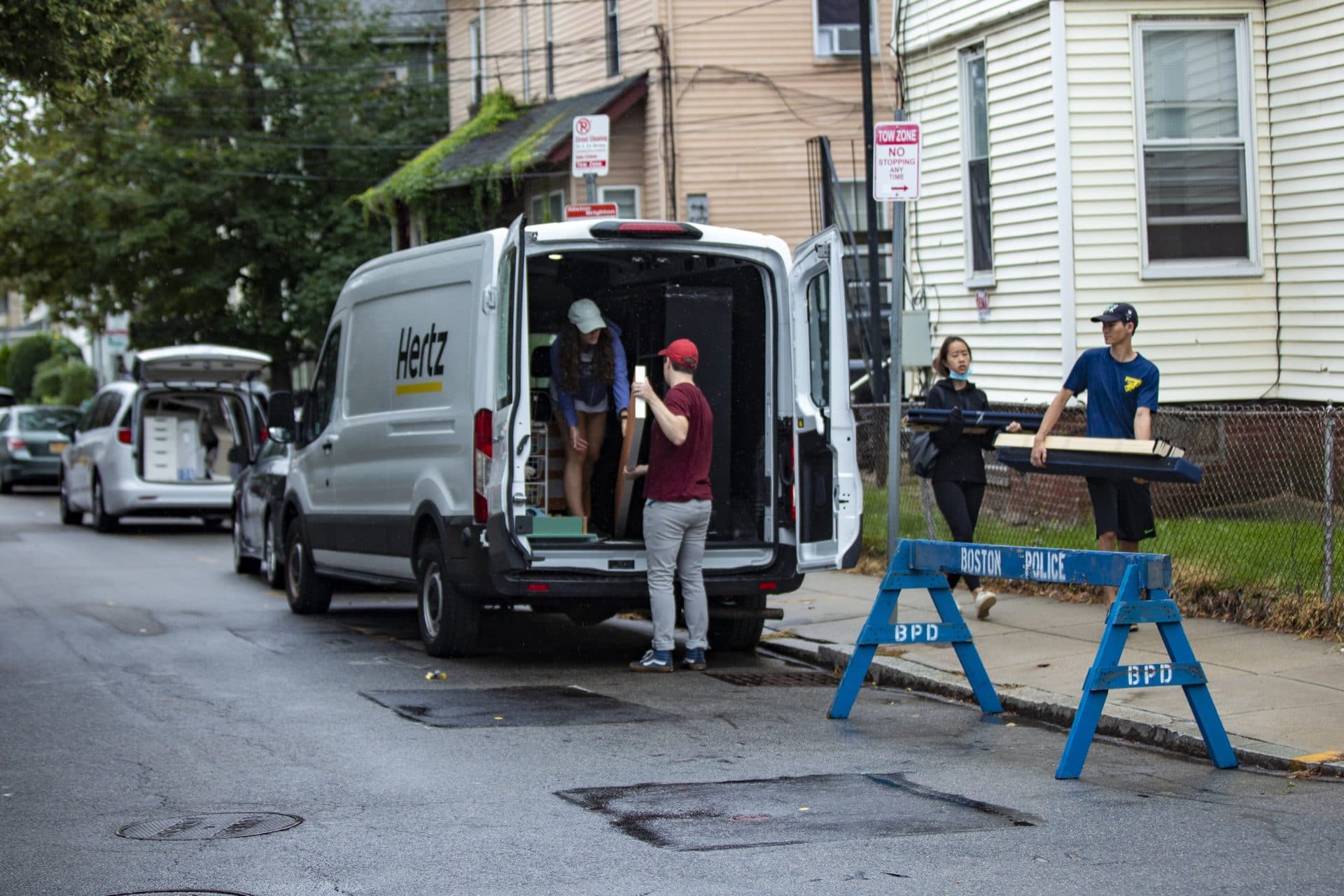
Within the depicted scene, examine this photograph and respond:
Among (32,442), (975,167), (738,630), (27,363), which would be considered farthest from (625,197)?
(27,363)

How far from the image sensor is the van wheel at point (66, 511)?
22.7 m

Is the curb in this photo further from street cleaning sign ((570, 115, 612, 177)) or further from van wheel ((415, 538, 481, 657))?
street cleaning sign ((570, 115, 612, 177))

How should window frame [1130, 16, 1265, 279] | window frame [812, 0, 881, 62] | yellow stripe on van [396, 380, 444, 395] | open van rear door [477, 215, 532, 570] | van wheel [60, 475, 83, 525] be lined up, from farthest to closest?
window frame [812, 0, 881, 62], van wheel [60, 475, 83, 525], window frame [1130, 16, 1265, 279], yellow stripe on van [396, 380, 444, 395], open van rear door [477, 215, 532, 570]

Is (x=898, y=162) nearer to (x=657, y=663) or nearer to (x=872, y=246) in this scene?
(x=657, y=663)

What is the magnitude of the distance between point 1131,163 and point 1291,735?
26.8 ft

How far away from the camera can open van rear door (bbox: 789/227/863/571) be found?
10.0 metres

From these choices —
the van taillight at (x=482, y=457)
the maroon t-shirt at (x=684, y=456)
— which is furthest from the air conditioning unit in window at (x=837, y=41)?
the van taillight at (x=482, y=457)

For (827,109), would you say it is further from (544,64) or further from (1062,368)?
(1062,368)

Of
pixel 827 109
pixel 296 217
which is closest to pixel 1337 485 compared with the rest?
pixel 827 109

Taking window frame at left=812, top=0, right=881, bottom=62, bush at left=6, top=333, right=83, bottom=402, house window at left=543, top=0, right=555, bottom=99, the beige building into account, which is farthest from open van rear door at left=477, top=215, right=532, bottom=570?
bush at left=6, top=333, right=83, bottom=402

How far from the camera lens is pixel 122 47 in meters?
13.3

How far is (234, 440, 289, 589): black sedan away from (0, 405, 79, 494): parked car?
14.0 meters

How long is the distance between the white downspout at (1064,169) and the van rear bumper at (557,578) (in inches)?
221

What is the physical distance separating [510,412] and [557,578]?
101 cm
